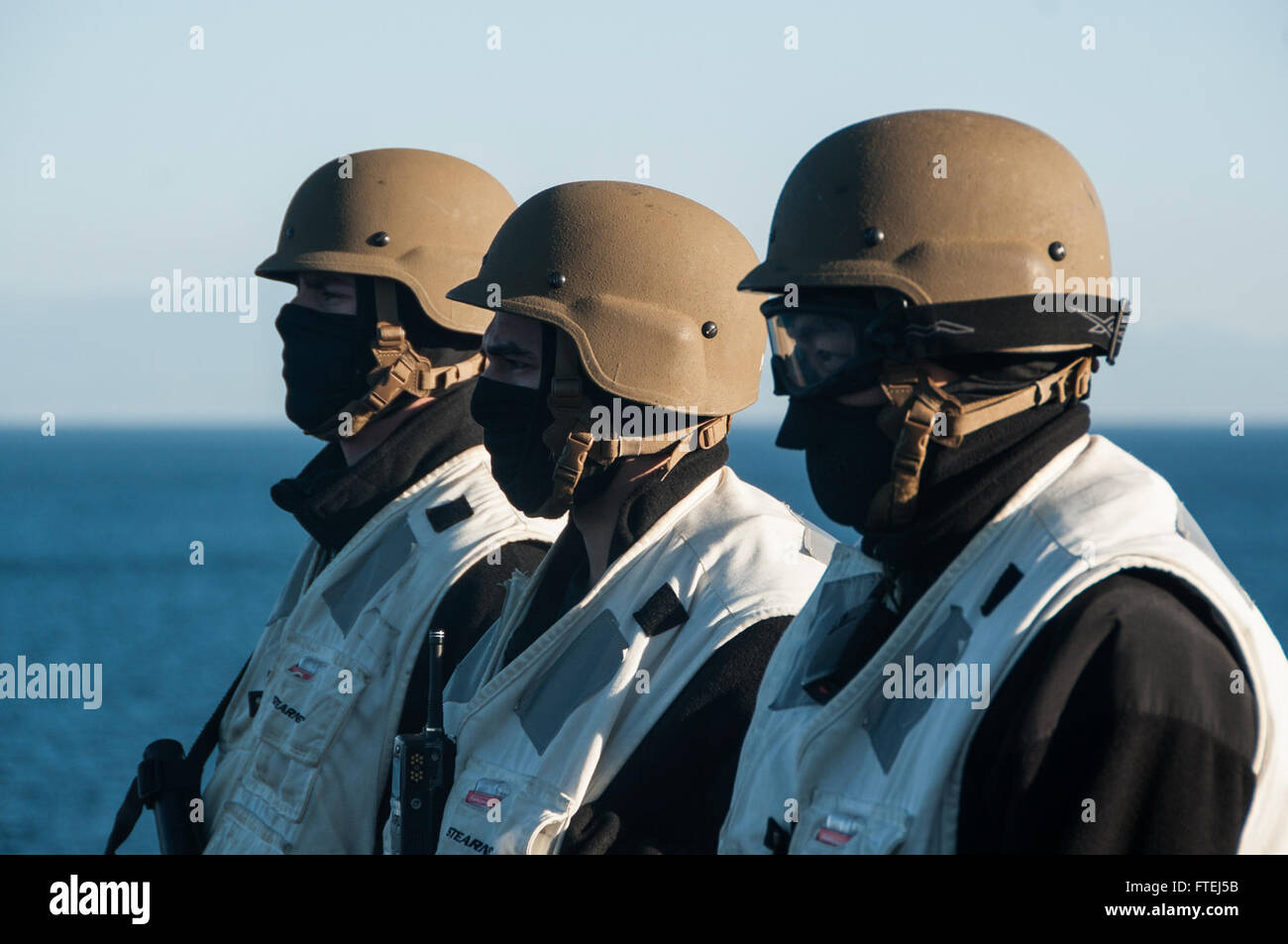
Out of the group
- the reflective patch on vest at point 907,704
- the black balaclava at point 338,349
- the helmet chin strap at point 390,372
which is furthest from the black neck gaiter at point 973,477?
the black balaclava at point 338,349

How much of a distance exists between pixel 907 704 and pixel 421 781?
Result: 6.15 ft

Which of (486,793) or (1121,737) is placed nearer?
(1121,737)

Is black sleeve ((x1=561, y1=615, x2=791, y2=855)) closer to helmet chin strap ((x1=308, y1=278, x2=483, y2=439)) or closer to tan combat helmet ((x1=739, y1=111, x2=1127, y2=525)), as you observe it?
tan combat helmet ((x1=739, y1=111, x2=1127, y2=525))

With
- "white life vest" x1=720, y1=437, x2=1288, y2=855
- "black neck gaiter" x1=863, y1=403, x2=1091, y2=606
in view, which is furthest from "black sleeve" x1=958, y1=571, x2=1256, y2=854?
"black neck gaiter" x1=863, y1=403, x2=1091, y2=606

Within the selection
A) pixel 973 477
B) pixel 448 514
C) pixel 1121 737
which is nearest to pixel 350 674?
pixel 448 514

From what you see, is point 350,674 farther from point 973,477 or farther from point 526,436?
point 973,477

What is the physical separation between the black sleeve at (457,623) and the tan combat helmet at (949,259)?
1641 millimetres

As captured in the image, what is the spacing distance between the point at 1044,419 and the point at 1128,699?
2.86 ft

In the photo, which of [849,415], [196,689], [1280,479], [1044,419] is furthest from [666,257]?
[1280,479]

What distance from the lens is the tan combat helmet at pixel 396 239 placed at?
20.6 feet

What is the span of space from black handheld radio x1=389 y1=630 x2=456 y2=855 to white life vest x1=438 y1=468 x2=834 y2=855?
2.4 inches

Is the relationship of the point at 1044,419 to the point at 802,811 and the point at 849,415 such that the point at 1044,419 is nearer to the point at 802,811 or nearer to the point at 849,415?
the point at 849,415

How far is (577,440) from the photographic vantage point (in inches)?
194

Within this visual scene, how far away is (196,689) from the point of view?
1720 inches
